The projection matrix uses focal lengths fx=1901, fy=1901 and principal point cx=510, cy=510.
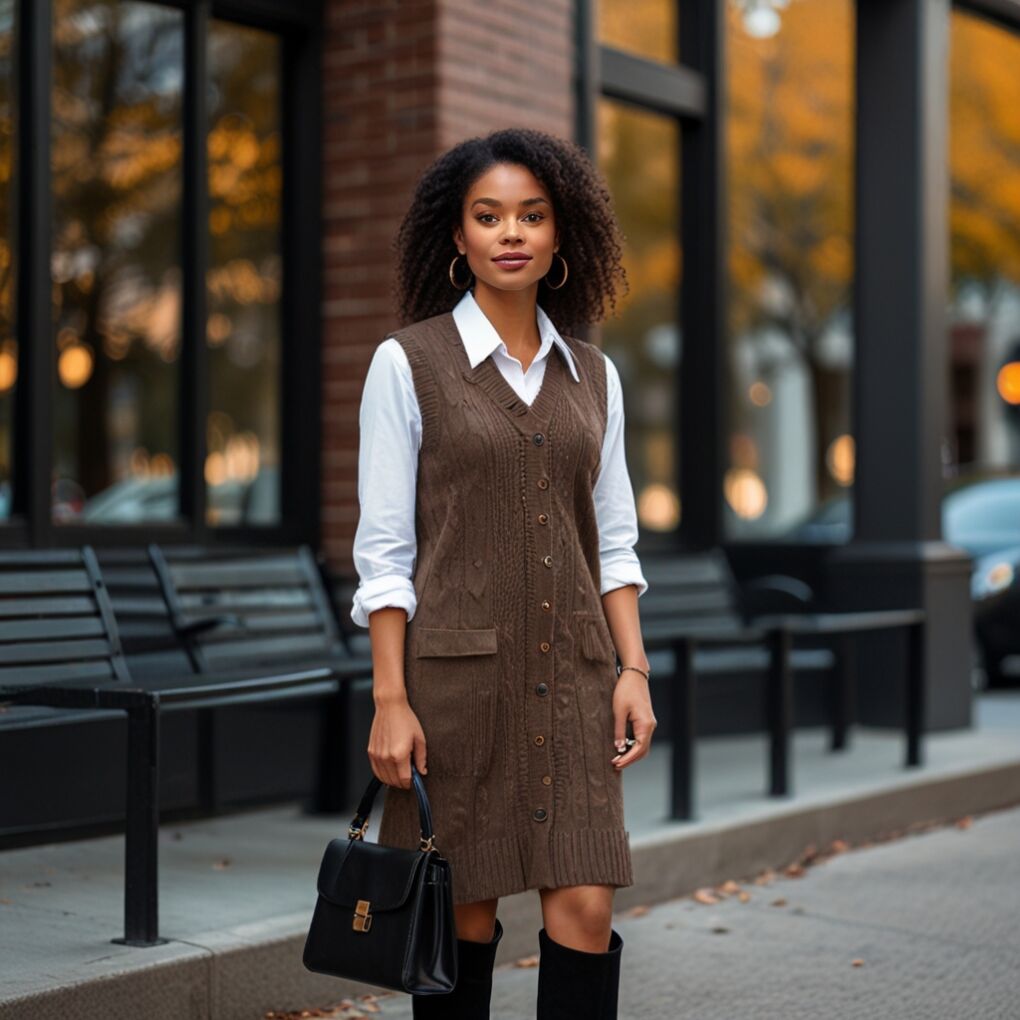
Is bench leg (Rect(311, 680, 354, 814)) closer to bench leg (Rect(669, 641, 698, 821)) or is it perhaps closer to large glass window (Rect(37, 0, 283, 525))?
bench leg (Rect(669, 641, 698, 821))

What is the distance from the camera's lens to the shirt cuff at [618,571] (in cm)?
351

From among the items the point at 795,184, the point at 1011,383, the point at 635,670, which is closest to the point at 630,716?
the point at 635,670

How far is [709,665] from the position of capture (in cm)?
833

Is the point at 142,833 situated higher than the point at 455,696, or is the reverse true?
the point at 455,696

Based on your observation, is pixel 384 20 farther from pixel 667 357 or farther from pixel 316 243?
pixel 667 357

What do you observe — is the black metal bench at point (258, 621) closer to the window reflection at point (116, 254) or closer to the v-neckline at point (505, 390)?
the window reflection at point (116, 254)

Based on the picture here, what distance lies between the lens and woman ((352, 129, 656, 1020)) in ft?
10.8

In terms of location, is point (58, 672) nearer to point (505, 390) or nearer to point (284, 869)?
point (284, 869)

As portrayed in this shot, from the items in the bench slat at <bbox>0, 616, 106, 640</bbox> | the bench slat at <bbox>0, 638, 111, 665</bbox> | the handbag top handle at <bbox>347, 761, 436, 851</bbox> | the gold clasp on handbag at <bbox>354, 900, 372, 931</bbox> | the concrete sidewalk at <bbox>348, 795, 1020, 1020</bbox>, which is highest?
the bench slat at <bbox>0, 616, 106, 640</bbox>

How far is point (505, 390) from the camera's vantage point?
11.1 ft

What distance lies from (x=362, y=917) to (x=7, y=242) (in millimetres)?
4394

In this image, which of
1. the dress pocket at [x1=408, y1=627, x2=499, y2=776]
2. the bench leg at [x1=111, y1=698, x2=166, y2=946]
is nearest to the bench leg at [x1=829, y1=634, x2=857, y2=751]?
the bench leg at [x1=111, y1=698, x2=166, y2=946]

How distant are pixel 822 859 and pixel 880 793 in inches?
19.9

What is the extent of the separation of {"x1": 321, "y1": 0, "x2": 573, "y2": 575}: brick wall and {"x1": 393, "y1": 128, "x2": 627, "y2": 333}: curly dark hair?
12.1 feet
